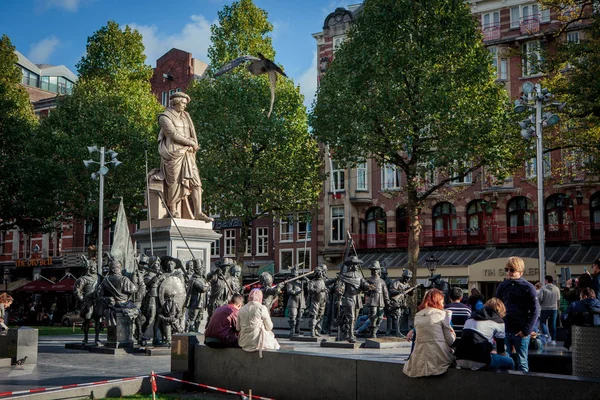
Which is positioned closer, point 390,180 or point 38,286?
point 38,286

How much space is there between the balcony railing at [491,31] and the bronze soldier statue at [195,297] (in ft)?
103

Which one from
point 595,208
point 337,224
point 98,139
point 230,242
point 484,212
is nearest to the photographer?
point 595,208

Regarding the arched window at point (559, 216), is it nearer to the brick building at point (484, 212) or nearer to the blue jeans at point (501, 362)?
the brick building at point (484, 212)

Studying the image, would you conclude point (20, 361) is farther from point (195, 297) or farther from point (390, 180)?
Result: point (390, 180)

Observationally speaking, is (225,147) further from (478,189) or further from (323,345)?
(323,345)

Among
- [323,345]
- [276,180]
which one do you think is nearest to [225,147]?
[276,180]

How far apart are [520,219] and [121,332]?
30178 mm

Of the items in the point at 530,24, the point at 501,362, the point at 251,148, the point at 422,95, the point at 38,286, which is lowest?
the point at 38,286

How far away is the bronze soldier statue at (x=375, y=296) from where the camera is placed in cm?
1841

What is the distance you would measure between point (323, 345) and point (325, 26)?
35583 millimetres

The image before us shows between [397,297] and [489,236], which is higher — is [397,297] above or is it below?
below

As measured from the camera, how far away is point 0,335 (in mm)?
13594

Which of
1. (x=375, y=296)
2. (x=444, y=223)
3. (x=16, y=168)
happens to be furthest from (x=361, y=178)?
(x=375, y=296)

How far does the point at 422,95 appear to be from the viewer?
2852cm
